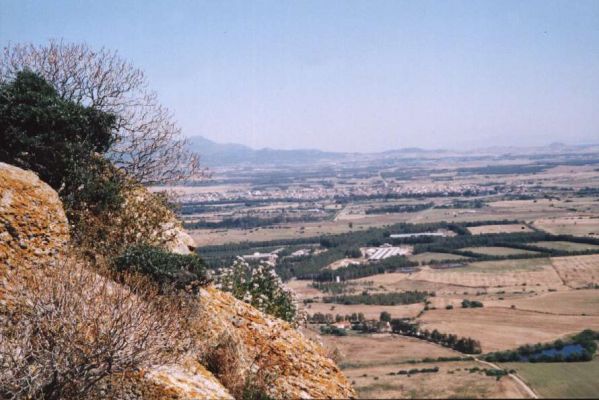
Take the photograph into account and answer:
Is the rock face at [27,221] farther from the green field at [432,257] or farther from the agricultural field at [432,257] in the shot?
the green field at [432,257]

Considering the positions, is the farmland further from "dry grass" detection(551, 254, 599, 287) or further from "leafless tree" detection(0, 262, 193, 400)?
"leafless tree" detection(0, 262, 193, 400)

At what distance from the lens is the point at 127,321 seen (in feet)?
21.6

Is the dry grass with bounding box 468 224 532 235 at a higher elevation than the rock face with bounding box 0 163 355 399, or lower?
lower

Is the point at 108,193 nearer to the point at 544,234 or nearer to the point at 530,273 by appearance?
the point at 530,273

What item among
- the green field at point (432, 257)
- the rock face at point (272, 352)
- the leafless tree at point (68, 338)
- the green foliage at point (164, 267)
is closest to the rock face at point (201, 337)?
the rock face at point (272, 352)

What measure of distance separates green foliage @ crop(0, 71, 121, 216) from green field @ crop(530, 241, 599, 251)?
96385 millimetres

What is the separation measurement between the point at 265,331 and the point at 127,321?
→ 4232 millimetres

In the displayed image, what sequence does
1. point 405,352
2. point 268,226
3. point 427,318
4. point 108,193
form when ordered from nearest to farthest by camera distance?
point 108,193, point 405,352, point 427,318, point 268,226

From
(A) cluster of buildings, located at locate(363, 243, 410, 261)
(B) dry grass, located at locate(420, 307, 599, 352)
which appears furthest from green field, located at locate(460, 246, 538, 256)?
(B) dry grass, located at locate(420, 307, 599, 352)

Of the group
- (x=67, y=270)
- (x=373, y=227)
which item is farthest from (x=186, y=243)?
(x=373, y=227)

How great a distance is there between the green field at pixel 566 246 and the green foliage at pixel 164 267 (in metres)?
96.2

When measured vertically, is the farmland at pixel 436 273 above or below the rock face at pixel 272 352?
below

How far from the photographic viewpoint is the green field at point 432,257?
98.8m

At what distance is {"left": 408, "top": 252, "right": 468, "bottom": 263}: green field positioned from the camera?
324 ft
